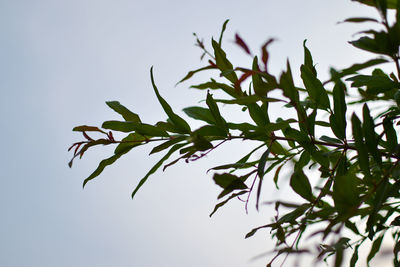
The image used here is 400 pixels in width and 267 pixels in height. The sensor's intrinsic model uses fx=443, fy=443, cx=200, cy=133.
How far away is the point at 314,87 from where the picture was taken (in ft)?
2.08

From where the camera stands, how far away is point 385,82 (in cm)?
61

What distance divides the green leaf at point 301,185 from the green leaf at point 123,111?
27 cm

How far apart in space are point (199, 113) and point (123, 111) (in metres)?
0.12

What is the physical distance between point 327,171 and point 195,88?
25 cm

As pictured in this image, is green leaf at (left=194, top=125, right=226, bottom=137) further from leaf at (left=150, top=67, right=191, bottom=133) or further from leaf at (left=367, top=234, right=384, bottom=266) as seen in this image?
leaf at (left=367, top=234, right=384, bottom=266)

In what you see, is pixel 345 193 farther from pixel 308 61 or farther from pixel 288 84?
pixel 308 61

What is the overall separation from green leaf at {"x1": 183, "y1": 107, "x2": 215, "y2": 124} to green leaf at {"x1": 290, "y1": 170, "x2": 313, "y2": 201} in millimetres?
178

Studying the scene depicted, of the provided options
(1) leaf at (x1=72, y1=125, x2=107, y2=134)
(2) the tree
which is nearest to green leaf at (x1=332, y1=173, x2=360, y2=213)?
(2) the tree

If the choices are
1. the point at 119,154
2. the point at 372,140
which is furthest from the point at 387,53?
the point at 119,154

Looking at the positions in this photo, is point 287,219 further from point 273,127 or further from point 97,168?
Result: point 97,168

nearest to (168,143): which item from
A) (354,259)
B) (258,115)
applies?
(258,115)

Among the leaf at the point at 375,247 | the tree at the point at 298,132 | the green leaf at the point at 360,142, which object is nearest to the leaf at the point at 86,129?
the tree at the point at 298,132

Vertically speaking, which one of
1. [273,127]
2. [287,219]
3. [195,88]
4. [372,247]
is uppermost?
[195,88]

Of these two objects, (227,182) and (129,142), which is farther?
(129,142)
